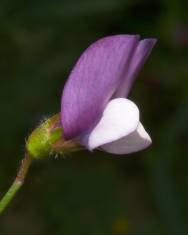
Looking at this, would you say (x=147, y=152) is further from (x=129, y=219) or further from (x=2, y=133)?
(x=2, y=133)

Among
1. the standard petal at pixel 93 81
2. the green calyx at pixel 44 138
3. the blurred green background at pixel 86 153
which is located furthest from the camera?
the blurred green background at pixel 86 153

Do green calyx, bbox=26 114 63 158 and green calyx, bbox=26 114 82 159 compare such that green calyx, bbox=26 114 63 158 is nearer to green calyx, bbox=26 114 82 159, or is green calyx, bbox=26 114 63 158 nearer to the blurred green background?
green calyx, bbox=26 114 82 159

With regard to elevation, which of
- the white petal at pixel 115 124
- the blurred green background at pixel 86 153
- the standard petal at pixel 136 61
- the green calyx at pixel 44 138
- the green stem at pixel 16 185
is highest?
the standard petal at pixel 136 61

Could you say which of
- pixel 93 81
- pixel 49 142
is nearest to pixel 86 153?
pixel 49 142

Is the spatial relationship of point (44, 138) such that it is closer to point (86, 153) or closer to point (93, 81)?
point (93, 81)

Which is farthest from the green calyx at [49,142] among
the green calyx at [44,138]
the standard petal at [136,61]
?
the standard petal at [136,61]

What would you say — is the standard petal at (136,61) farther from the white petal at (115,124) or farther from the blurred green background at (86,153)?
the blurred green background at (86,153)

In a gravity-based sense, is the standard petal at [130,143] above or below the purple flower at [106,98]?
below
